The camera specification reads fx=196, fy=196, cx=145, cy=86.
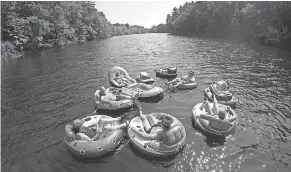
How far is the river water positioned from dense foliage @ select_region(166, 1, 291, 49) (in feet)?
61.5

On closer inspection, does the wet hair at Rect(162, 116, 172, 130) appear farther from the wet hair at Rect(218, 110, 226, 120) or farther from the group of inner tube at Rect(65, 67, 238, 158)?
the wet hair at Rect(218, 110, 226, 120)

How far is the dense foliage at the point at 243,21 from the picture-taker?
4156 cm

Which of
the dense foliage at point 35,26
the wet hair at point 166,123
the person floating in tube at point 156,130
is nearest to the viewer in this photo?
the wet hair at point 166,123

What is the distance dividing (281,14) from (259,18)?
6657 millimetres

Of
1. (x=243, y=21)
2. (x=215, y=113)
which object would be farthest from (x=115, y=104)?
(x=243, y=21)

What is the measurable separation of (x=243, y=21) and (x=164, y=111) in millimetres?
53338

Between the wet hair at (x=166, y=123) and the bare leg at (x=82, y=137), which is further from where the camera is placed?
the bare leg at (x=82, y=137)

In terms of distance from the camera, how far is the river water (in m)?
9.97

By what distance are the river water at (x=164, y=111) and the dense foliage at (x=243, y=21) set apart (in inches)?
738

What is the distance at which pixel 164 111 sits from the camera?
15.0 metres

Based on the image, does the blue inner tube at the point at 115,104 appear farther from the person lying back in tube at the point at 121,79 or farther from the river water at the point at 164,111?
the person lying back in tube at the point at 121,79

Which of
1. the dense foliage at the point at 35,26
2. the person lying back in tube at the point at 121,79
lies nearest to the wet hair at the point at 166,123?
the person lying back in tube at the point at 121,79

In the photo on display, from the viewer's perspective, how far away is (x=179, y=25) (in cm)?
9981

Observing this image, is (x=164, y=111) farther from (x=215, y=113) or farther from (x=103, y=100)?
(x=103, y=100)
